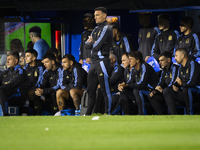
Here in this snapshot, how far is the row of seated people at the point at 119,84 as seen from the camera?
6.37 metres

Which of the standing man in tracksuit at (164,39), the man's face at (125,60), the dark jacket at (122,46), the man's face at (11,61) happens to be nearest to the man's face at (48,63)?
the man's face at (11,61)

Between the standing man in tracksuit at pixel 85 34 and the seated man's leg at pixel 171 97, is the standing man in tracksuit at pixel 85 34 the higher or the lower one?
the higher one

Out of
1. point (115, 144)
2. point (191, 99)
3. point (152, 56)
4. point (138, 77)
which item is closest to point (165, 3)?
point (152, 56)

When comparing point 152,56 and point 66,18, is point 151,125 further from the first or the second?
point 66,18

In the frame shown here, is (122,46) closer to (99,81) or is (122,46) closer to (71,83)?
(71,83)

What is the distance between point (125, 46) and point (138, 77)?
1.12m

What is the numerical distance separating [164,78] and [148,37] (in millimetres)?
1346

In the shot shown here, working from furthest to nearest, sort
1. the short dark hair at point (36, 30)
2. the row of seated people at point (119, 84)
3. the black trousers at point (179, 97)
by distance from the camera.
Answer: the short dark hair at point (36, 30) < the row of seated people at point (119, 84) < the black trousers at point (179, 97)

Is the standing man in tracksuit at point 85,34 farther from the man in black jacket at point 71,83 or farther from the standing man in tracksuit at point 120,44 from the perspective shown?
the man in black jacket at point 71,83

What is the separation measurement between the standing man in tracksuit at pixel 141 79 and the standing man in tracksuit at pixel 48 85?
1.49 metres

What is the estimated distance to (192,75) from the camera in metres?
6.38

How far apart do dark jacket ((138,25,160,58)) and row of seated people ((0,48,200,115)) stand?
95 cm

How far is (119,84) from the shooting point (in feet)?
21.8

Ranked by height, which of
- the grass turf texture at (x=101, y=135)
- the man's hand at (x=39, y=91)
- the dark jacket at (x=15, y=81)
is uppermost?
the dark jacket at (x=15, y=81)
